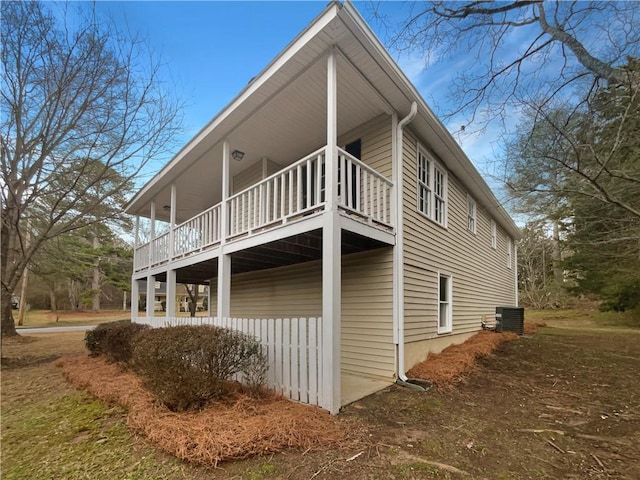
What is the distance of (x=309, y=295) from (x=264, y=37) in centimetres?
A: 617

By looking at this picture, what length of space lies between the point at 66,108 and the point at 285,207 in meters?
6.17

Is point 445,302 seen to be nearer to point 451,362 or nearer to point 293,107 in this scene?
point 451,362

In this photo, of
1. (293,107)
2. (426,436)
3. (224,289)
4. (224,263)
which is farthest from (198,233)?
(426,436)

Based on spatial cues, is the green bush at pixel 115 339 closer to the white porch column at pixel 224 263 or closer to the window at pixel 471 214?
the white porch column at pixel 224 263

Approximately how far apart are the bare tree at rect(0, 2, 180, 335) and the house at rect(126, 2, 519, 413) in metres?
1.73

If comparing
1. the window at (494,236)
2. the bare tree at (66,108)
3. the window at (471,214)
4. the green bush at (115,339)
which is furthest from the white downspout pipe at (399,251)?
the window at (494,236)

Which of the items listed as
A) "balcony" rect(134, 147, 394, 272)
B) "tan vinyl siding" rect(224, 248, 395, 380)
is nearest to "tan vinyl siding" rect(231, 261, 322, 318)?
"tan vinyl siding" rect(224, 248, 395, 380)

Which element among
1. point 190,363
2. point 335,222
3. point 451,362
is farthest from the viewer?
point 451,362

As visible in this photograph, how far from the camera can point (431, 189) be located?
814 centimetres

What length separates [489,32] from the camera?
257 inches

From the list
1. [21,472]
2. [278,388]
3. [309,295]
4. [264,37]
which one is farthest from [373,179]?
[21,472]

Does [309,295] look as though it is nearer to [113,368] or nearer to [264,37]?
[113,368]

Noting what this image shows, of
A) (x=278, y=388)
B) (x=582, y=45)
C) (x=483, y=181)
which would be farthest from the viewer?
(x=483, y=181)

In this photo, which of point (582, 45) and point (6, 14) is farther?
point (6, 14)
